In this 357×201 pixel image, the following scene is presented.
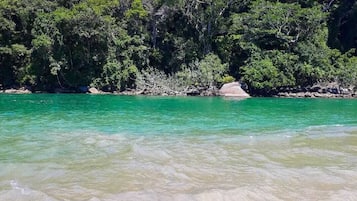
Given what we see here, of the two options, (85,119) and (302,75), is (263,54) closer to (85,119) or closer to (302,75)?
(302,75)

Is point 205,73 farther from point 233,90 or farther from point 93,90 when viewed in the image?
point 93,90

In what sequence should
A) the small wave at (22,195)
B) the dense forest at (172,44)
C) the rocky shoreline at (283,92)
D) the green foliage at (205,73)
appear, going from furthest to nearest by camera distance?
the green foliage at (205,73) < the dense forest at (172,44) < the rocky shoreline at (283,92) < the small wave at (22,195)

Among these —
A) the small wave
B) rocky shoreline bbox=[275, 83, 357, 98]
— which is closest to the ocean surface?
the small wave

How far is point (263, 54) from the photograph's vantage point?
121 ft

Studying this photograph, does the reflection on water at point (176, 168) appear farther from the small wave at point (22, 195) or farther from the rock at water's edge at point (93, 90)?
the rock at water's edge at point (93, 90)

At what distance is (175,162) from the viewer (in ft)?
26.0

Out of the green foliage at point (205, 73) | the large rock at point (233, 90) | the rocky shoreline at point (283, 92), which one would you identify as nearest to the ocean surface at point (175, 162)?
the large rock at point (233, 90)

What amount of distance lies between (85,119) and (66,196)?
35.4ft

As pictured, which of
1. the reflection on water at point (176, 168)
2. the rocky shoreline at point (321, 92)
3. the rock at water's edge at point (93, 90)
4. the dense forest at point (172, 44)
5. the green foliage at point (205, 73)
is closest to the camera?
the reflection on water at point (176, 168)

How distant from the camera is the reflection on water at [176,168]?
5.84 m

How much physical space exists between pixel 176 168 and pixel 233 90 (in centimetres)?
2913

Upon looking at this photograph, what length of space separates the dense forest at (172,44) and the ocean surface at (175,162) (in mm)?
23088

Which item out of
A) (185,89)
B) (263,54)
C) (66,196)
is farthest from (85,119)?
(263,54)

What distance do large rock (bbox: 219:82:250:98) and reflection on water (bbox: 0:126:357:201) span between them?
2425 cm
